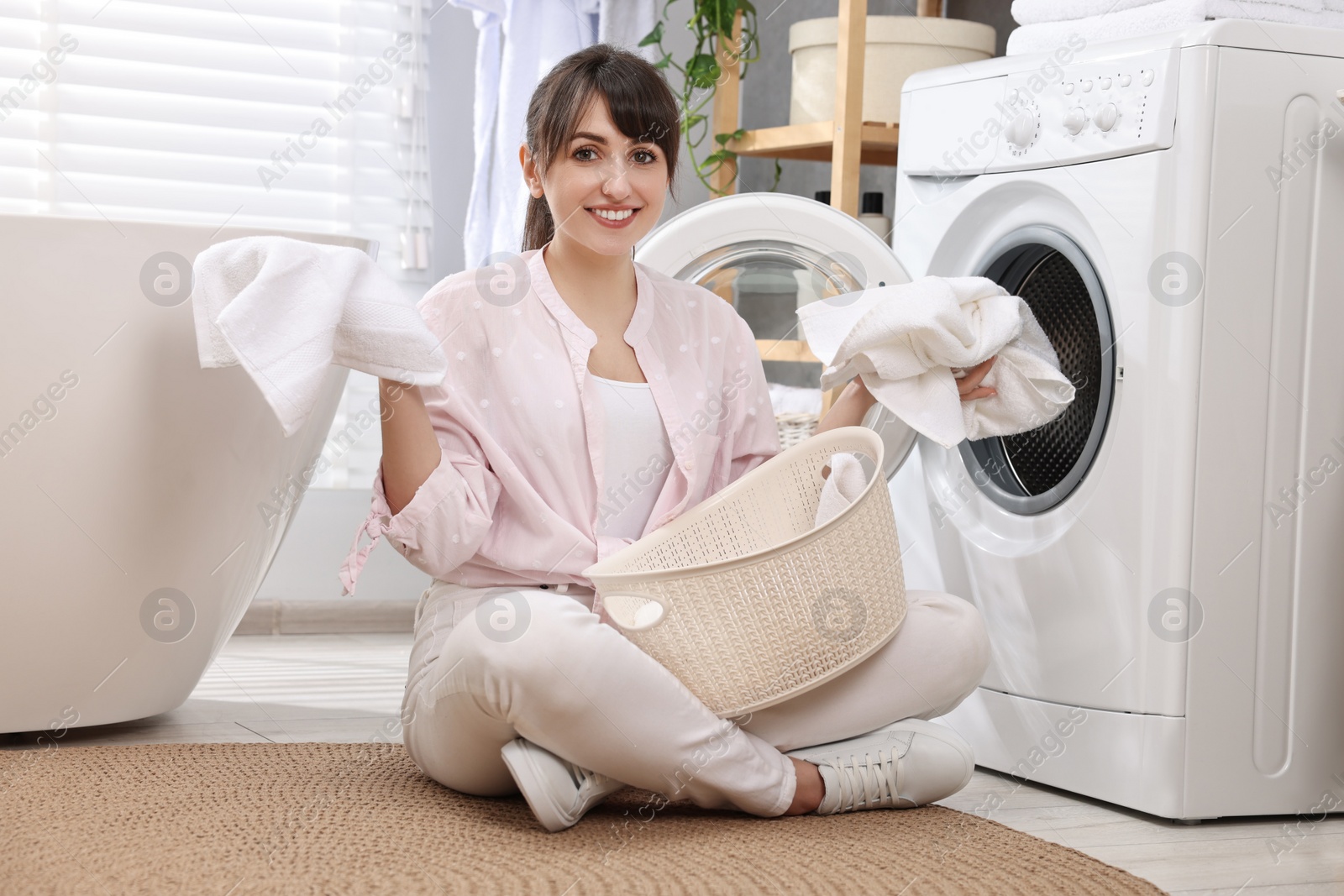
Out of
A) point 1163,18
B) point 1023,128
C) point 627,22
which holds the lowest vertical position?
point 1023,128

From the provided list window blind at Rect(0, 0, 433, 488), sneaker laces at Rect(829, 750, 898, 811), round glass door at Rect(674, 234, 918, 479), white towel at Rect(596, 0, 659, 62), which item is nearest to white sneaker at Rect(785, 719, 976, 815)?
sneaker laces at Rect(829, 750, 898, 811)

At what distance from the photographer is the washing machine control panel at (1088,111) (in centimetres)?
138

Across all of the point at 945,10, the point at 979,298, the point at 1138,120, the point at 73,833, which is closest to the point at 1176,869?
the point at 979,298

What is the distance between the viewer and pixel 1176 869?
4.01ft

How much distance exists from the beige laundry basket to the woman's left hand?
0.20 m

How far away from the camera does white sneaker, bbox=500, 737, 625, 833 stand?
118 cm

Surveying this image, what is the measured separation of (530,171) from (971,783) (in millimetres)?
915

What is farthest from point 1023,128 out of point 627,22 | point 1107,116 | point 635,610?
point 627,22

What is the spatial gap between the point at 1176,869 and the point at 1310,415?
529 mm

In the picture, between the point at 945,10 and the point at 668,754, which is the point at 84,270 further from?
the point at 945,10

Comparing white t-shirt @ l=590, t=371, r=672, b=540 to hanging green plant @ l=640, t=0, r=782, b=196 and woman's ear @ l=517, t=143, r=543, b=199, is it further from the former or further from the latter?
hanging green plant @ l=640, t=0, r=782, b=196

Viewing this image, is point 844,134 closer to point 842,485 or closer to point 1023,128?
point 1023,128

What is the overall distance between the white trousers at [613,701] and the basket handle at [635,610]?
0.08 ft

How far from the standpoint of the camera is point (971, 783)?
1564mm
